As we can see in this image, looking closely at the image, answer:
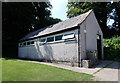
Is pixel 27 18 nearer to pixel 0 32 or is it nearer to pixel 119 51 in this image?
pixel 0 32

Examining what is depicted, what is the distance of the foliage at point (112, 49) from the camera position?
10285 millimetres

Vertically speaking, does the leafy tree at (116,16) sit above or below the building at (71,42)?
above

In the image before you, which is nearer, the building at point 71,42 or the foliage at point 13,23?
the building at point 71,42

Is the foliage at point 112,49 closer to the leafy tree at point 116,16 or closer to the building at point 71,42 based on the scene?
the building at point 71,42

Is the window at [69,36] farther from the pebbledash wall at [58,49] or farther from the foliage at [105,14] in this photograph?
the foliage at [105,14]

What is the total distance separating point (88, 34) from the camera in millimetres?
8219

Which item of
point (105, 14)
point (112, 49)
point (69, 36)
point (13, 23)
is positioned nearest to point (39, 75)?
point (69, 36)

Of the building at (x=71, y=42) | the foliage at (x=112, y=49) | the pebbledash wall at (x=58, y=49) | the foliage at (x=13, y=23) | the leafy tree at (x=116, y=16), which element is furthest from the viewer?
the leafy tree at (x=116, y=16)

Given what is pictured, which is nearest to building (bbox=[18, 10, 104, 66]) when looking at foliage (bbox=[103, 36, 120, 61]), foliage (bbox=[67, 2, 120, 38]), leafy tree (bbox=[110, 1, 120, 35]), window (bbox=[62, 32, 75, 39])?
window (bbox=[62, 32, 75, 39])

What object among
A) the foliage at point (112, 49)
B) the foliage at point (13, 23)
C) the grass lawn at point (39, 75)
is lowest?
the grass lawn at point (39, 75)

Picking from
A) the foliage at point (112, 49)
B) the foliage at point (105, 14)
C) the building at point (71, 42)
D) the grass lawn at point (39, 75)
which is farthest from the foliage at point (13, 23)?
the foliage at point (112, 49)

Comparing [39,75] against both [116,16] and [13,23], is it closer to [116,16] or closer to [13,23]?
[13,23]

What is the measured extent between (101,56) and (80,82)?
836cm

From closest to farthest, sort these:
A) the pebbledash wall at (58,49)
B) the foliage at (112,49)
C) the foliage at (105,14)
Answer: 1. the pebbledash wall at (58,49)
2. the foliage at (112,49)
3. the foliage at (105,14)
